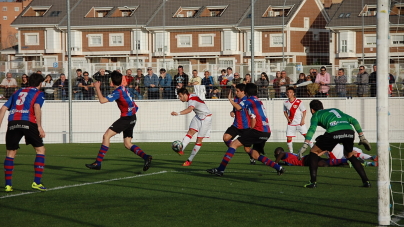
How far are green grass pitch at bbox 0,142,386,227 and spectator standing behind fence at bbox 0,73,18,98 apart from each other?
8493mm

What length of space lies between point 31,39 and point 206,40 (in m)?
17.3

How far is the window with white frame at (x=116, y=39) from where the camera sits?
193 ft

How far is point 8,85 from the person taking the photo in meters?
22.3

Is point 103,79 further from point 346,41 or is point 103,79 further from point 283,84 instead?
point 346,41

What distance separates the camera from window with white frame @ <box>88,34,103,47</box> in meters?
57.4

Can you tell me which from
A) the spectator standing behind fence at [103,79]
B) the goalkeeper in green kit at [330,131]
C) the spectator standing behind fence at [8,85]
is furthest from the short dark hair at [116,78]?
the spectator standing behind fence at [8,85]

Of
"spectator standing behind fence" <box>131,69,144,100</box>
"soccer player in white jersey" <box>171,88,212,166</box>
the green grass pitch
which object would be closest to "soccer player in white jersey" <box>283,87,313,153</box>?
the green grass pitch

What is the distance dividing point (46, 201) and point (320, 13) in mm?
45611

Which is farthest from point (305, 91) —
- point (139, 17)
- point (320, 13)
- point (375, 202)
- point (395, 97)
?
point (139, 17)

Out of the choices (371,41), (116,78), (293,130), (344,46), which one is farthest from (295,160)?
(344,46)

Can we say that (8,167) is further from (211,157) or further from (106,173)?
(211,157)

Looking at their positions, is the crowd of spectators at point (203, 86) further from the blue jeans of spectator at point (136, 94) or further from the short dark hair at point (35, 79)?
the short dark hair at point (35, 79)

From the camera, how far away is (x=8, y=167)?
9.79 m

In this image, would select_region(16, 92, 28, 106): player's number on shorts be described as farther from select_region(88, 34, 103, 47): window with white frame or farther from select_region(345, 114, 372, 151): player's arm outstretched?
select_region(88, 34, 103, 47): window with white frame
